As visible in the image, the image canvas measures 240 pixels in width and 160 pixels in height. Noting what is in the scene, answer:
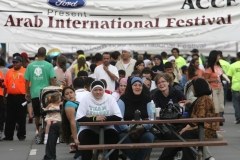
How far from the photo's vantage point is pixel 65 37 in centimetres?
1337

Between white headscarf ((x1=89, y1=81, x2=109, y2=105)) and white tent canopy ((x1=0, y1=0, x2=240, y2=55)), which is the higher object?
A: white tent canopy ((x1=0, y1=0, x2=240, y2=55))

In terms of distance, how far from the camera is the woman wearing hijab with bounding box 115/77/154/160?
36.8 ft

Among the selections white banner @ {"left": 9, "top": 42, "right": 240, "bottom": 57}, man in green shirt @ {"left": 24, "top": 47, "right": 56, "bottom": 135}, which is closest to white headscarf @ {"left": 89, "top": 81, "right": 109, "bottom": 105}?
man in green shirt @ {"left": 24, "top": 47, "right": 56, "bottom": 135}

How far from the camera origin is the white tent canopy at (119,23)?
13.2 metres

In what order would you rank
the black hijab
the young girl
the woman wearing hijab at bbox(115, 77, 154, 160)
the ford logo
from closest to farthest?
the woman wearing hijab at bbox(115, 77, 154, 160)
the black hijab
the ford logo
the young girl

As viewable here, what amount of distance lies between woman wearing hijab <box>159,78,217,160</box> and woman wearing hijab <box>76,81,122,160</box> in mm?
929

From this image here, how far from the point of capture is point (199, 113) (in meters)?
10.8

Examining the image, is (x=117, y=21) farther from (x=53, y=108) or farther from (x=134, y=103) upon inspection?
(x=53, y=108)

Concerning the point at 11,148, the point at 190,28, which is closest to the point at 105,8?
the point at 190,28

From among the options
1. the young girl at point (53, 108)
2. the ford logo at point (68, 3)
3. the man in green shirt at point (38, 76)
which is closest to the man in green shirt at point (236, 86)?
the man in green shirt at point (38, 76)

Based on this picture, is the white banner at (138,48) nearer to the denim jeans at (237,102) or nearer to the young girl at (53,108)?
the denim jeans at (237,102)

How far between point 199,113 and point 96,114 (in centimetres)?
147

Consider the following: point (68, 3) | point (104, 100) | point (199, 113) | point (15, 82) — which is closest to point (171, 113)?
point (199, 113)

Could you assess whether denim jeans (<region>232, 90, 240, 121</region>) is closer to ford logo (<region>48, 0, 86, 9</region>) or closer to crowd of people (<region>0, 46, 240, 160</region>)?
crowd of people (<region>0, 46, 240, 160</region>)
